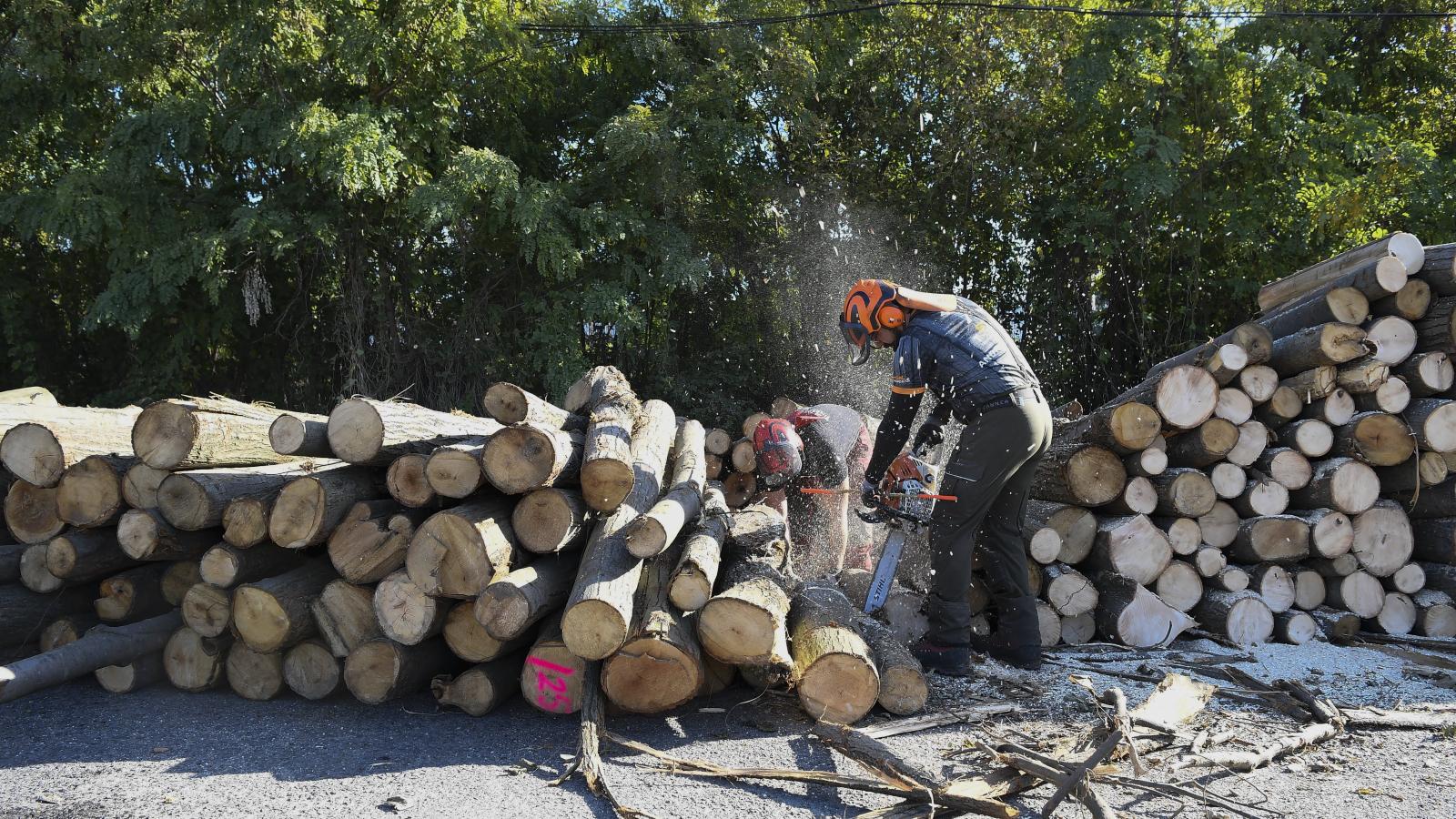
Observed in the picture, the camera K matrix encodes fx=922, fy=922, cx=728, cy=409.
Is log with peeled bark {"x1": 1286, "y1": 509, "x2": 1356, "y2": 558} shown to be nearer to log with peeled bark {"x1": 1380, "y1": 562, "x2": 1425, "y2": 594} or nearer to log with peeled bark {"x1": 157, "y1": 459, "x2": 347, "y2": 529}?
log with peeled bark {"x1": 1380, "y1": 562, "x2": 1425, "y2": 594}

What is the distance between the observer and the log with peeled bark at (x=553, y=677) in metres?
3.47

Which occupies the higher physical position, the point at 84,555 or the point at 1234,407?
the point at 1234,407

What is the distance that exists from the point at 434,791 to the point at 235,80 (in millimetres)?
6695

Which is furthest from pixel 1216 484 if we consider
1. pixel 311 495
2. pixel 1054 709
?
pixel 311 495

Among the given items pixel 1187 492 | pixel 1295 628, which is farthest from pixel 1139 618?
pixel 1295 628

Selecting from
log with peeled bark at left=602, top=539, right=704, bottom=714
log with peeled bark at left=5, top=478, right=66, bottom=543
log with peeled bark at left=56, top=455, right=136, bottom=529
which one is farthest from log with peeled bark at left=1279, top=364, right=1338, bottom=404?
log with peeled bark at left=5, top=478, right=66, bottom=543

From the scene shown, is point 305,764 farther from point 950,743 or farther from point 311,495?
point 950,743

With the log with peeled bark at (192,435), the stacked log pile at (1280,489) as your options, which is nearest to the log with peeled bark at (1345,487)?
the stacked log pile at (1280,489)

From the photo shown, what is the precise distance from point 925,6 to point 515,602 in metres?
7.94

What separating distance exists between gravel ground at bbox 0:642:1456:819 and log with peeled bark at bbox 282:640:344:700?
0.06 m

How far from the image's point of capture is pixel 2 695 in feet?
11.0

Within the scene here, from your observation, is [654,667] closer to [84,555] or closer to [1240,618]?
[84,555]

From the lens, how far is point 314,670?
3.68m

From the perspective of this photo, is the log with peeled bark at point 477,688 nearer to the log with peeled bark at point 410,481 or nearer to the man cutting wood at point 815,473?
the log with peeled bark at point 410,481
